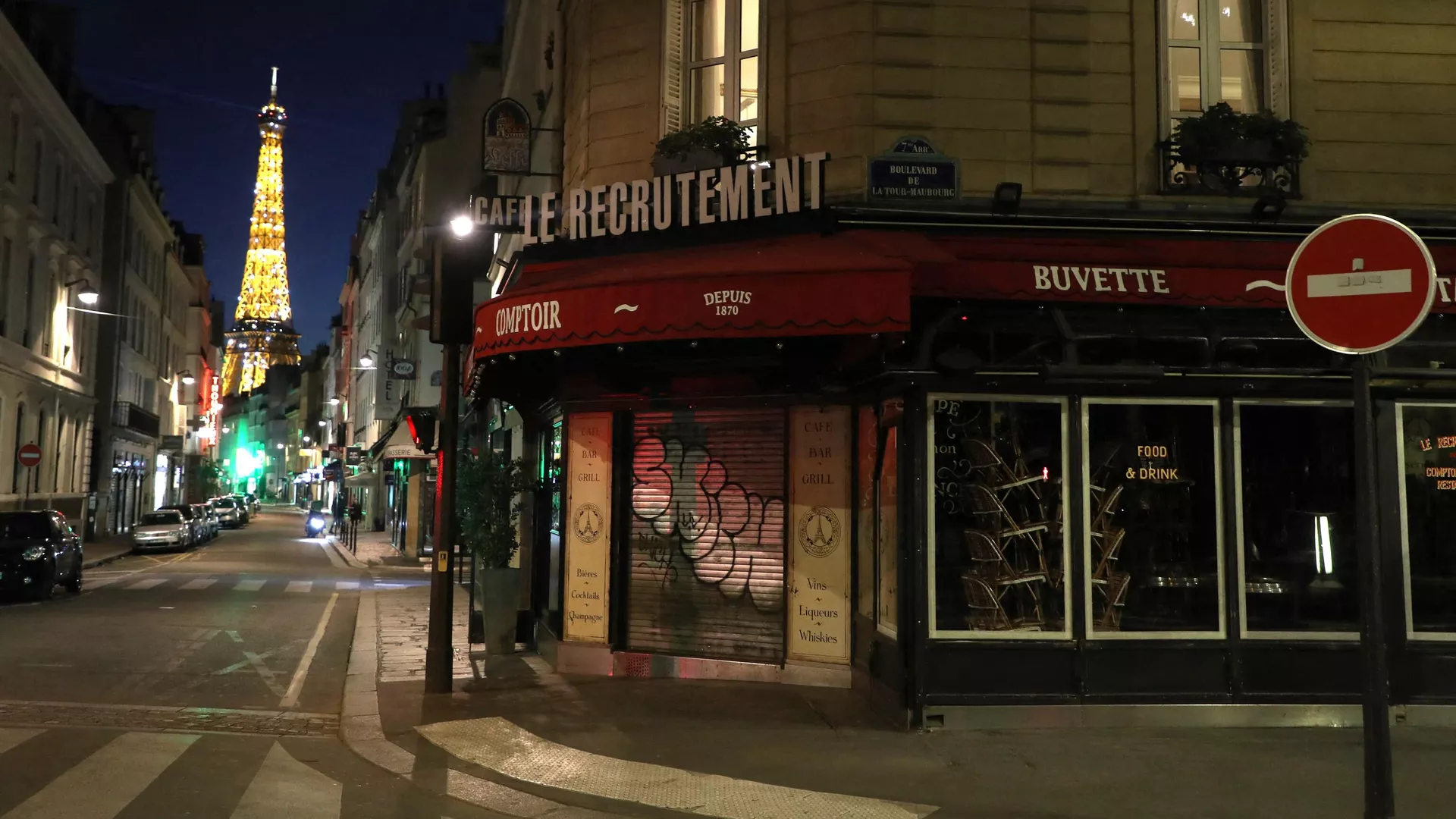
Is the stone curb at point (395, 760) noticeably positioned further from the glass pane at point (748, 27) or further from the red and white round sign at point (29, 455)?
the red and white round sign at point (29, 455)

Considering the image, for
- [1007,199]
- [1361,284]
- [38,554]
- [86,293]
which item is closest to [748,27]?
[1007,199]

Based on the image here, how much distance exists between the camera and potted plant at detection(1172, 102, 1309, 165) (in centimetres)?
1030

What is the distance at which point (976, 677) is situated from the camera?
362 inches

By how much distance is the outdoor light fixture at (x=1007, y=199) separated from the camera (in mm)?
10172

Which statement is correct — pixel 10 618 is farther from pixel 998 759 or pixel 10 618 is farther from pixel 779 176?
pixel 998 759

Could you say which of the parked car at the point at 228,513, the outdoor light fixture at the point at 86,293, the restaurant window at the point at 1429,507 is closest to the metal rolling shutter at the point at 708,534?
the restaurant window at the point at 1429,507

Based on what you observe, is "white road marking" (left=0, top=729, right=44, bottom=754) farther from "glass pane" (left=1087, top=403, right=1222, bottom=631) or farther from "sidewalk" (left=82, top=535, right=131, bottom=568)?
"sidewalk" (left=82, top=535, right=131, bottom=568)

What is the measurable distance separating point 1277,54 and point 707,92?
5423mm

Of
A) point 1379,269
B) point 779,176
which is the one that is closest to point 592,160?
point 779,176

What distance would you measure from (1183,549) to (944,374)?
2.57 m

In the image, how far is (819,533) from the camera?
36.0 ft

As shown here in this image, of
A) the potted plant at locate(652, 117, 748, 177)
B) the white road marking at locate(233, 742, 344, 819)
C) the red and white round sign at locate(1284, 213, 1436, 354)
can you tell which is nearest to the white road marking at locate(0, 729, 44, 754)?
the white road marking at locate(233, 742, 344, 819)

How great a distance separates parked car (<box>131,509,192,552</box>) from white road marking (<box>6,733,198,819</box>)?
106 feet

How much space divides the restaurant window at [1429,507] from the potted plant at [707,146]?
622 cm
